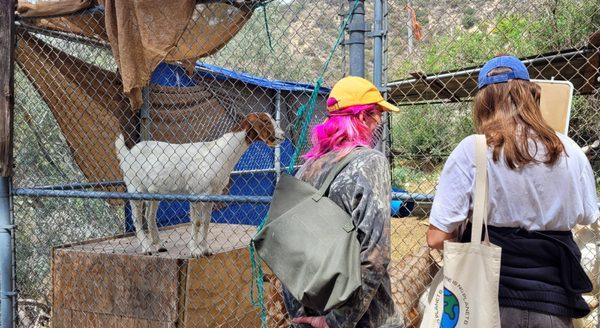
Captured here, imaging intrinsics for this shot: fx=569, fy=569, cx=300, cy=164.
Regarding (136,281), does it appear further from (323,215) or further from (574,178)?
(574,178)

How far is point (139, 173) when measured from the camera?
205 inches

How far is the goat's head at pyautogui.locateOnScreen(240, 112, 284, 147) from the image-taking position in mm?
5422

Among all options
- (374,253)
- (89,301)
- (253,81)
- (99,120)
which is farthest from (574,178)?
(253,81)

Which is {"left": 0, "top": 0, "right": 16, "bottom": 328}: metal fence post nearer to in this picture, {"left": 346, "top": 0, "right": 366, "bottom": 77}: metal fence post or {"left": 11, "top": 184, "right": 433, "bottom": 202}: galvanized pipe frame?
{"left": 11, "top": 184, "right": 433, "bottom": 202}: galvanized pipe frame

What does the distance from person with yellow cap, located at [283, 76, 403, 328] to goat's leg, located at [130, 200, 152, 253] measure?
2.73m

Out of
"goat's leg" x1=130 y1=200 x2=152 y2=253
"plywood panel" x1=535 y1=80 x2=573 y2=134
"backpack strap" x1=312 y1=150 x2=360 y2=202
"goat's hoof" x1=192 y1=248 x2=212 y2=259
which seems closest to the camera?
"backpack strap" x1=312 y1=150 x2=360 y2=202

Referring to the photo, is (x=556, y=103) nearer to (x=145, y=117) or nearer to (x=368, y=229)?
(x=368, y=229)

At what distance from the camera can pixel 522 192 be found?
193 centimetres

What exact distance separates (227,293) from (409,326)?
150 cm

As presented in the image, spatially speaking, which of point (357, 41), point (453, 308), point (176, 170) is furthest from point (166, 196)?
point (453, 308)

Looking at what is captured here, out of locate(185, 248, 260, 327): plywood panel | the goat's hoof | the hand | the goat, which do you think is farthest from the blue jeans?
the goat

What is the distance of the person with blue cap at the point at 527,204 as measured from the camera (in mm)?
1930

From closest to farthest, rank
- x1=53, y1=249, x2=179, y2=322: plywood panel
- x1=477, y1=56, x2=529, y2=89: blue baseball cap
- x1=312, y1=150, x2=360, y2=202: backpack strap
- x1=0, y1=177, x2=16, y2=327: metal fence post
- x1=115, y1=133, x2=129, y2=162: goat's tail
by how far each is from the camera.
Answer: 1. x1=477, y1=56, x2=529, y2=89: blue baseball cap
2. x1=312, y1=150, x2=360, y2=202: backpack strap
3. x1=0, y1=177, x2=16, y2=327: metal fence post
4. x1=53, y1=249, x2=179, y2=322: plywood panel
5. x1=115, y1=133, x2=129, y2=162: goat's tail

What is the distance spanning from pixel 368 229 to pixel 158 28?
7.71 ft
